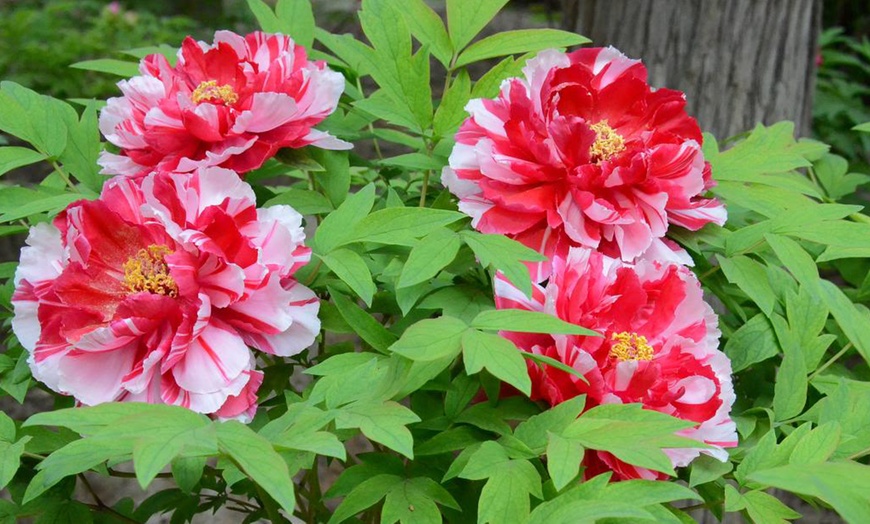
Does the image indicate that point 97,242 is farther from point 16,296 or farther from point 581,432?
point 581,432

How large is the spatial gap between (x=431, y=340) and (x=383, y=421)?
0.08 metres

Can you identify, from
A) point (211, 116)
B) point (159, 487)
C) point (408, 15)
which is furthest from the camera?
point (159, 487)

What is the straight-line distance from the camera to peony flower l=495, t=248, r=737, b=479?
876 mm

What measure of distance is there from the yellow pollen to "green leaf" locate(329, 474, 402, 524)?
9.3 inches

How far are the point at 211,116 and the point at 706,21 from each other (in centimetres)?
142

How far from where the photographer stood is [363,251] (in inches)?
40.7

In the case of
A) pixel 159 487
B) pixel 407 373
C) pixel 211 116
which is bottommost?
pixel 159 487

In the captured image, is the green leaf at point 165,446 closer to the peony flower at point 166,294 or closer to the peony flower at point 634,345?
the peony flower at point 166,294

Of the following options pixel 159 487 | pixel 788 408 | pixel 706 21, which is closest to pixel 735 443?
pixel 788 408

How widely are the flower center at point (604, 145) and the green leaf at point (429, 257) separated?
213 mm

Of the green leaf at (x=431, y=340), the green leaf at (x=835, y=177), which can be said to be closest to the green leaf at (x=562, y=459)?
the green leaf at (x=431, y=340)

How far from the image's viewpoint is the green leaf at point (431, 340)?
2.56 ft

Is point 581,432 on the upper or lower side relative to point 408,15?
Result: lower

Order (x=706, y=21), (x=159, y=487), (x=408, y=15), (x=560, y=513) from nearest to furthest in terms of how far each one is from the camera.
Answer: (x=560, y=513), (x=408, y=15), (x=706, y=21), (x=159, y=487)
